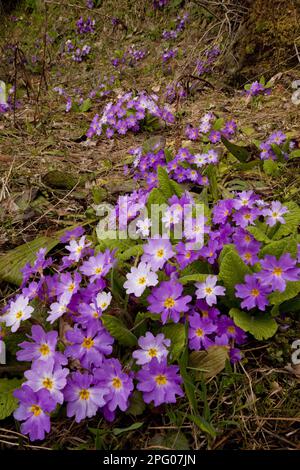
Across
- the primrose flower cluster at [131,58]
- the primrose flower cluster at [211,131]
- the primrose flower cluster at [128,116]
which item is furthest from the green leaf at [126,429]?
the primrose flower cluster at [131,58]

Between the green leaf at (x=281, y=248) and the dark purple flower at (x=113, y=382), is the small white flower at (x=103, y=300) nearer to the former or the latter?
the dark purple flower at (x=113, y=382)

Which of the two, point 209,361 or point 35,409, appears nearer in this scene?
point 35,409

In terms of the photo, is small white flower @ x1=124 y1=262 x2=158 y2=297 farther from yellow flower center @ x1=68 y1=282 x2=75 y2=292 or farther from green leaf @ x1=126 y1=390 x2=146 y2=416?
green leaf @ x1=126 y1=390 x2=146 y2=416

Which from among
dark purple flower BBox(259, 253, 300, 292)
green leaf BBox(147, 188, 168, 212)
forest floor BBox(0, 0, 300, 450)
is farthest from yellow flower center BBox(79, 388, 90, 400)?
green leaf BBox(147, 188, 168, 212)

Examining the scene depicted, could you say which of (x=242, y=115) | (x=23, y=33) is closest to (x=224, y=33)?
(x=242, y=115)

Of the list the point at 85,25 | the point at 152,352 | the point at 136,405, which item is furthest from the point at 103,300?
the point at 85,25

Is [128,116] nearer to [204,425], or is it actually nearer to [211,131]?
[211,131]

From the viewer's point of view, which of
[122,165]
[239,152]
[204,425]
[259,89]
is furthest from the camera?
[259,89]
